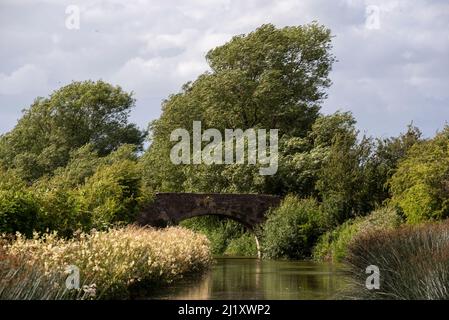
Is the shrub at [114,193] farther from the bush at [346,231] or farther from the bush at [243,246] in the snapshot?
the bush at [243,246]

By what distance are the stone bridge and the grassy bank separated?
1583cm

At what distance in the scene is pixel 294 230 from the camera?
37.5 meters

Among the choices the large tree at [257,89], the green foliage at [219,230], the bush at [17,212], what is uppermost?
the large tree at [257,89]

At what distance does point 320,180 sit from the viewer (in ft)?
128

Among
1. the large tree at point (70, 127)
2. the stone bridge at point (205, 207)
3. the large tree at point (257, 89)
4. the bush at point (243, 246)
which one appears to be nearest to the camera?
the stone bridge at point (205, 207)

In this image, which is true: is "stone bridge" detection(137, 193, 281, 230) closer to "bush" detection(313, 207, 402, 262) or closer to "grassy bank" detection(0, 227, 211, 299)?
"bush" detection(313, 207, 402, 262)

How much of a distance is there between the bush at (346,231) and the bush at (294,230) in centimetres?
73

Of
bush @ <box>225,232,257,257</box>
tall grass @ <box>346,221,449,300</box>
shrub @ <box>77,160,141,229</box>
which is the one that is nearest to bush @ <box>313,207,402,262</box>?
bush @ <box>225,232,257,257</box>

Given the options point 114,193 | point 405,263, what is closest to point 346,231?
point 114,193

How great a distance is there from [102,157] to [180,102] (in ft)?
32.7

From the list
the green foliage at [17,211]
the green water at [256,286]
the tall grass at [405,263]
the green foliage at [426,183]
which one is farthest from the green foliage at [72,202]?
the green foliage at [426,183]

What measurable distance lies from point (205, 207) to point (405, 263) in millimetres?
27319

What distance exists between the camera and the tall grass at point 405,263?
11852mm

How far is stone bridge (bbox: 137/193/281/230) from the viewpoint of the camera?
3816cm
